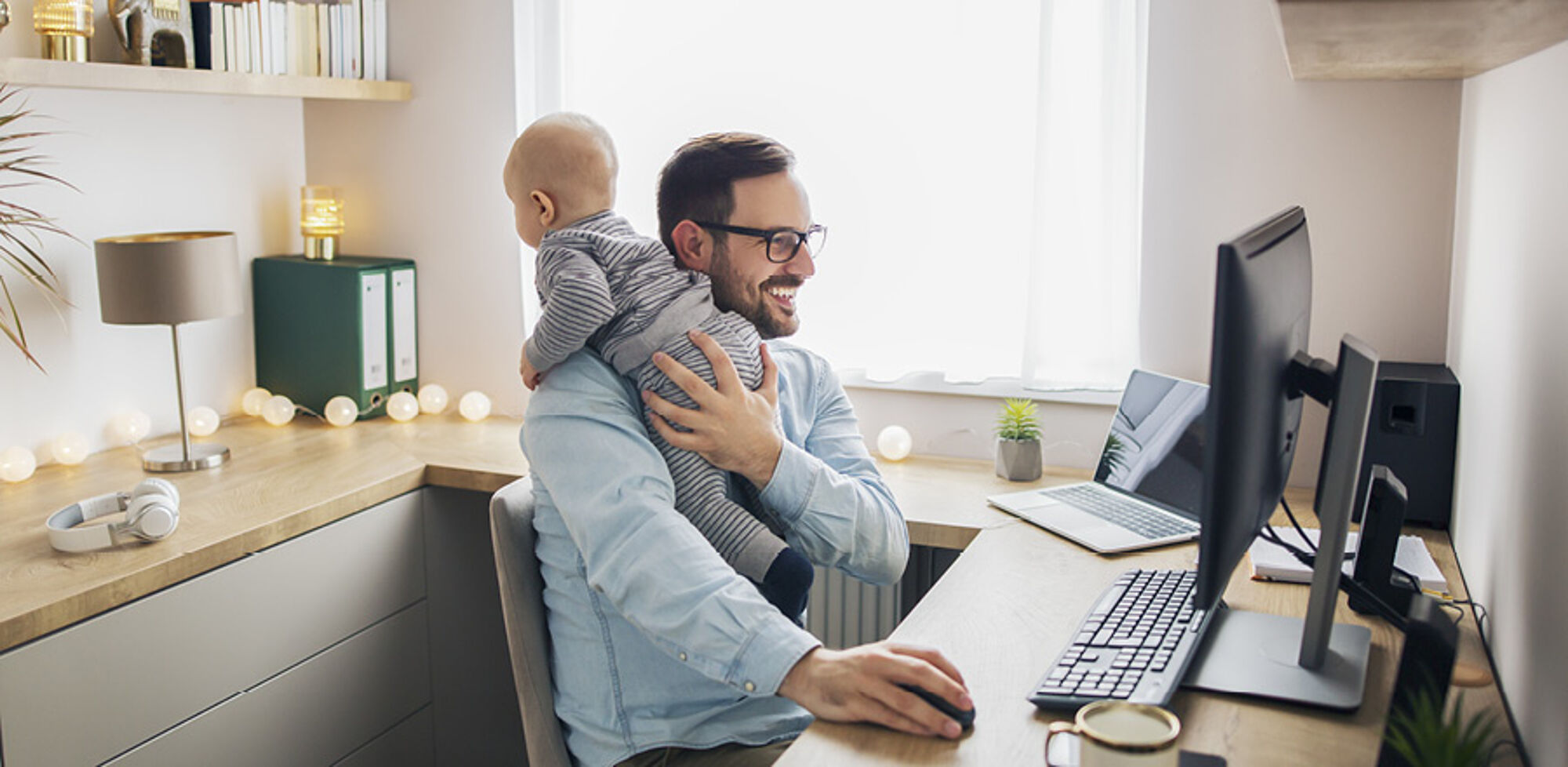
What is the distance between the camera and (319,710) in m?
2.30

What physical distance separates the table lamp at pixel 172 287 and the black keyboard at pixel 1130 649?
181cm

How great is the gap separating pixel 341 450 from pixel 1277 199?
1.94m

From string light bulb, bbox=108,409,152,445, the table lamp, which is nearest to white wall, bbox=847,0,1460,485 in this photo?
the table lamp

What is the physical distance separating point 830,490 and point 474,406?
146 cm

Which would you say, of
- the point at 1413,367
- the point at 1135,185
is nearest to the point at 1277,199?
the point at 1135,185

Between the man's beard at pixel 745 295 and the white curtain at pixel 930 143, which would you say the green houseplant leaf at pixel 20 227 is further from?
the man's beard at pixel 745 295

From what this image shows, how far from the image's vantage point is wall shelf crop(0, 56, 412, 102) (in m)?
2.21

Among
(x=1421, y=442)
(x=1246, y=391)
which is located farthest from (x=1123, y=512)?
(x=1246, y=391)

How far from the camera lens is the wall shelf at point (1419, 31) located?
1.03 metres

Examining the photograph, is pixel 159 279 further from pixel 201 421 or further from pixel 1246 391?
pixel 1246 391

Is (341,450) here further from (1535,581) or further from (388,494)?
(1535,581)

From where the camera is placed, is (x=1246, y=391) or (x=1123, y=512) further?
(x=1123, y=512)

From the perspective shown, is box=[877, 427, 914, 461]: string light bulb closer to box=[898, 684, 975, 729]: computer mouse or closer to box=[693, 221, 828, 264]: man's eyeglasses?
box=[693, 221, 828, 264]: man's eyeglasses

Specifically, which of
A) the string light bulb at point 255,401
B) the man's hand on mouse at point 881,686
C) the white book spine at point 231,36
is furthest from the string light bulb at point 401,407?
the man's hand on mouse at point 881,686
